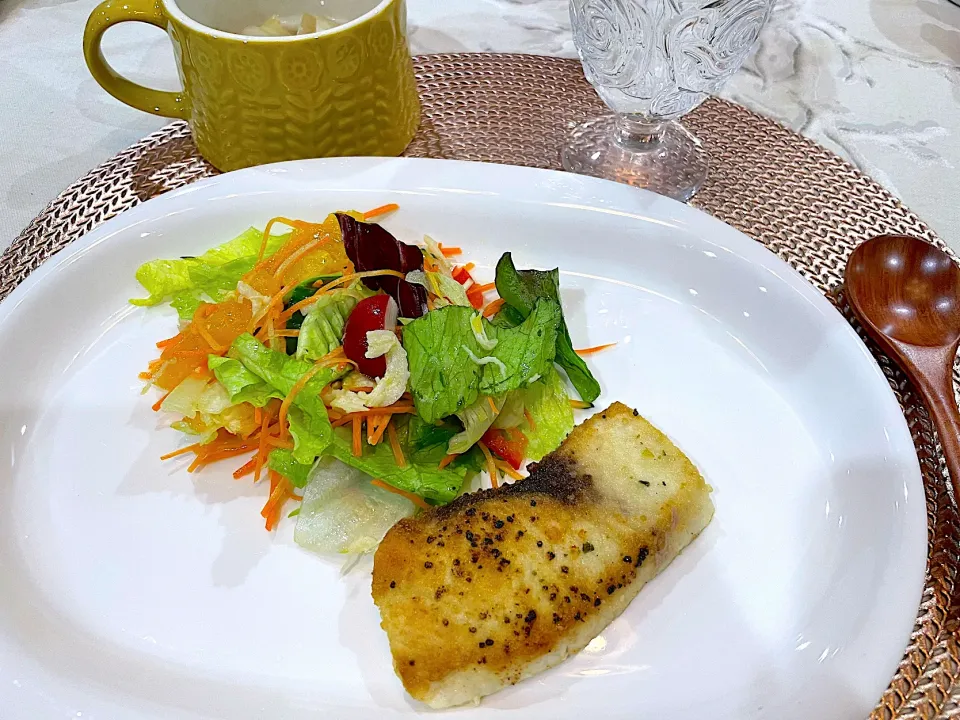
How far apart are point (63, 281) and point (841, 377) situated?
1.40 meters

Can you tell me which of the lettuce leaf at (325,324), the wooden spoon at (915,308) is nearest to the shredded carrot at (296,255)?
the lettuce leaf at (325,324)

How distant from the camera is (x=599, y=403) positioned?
131cm

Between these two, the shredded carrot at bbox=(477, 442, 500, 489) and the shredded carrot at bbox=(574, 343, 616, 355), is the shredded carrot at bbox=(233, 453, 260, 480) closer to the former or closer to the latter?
the shredded carrot at bbox=(477, 442, 500, 489)

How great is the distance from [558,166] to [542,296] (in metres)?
0.57

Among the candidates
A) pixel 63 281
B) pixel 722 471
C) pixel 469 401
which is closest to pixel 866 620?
pixel 722 471

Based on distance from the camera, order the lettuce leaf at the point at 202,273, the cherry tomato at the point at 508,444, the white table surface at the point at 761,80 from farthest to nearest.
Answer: the white table surface at the point at 761,80 < the lettuce leaf at the point at 202,273 < the cherry tomato at the point at 508,444

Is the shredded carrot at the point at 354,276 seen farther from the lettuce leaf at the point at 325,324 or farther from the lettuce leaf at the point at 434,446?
the lettuce leaf at the point at 434,446

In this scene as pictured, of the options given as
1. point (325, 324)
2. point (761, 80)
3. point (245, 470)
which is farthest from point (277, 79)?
point (761, 80)

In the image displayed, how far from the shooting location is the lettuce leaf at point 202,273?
4.45ft

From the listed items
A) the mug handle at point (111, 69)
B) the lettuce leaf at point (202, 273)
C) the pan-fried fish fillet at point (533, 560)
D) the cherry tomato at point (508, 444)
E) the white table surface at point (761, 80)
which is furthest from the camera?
the white table surface at point (761, 80)

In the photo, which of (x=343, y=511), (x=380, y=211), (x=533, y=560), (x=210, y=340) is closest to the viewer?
(x=533, y=560)

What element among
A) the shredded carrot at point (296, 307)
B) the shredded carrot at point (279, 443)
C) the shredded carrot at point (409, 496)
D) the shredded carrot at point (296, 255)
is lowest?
the shredded carrot at point (409, 496)

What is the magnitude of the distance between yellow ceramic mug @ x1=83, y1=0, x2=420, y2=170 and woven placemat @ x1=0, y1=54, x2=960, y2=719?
15 centimetres

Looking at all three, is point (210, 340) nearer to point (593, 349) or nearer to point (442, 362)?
point (442, 362)
